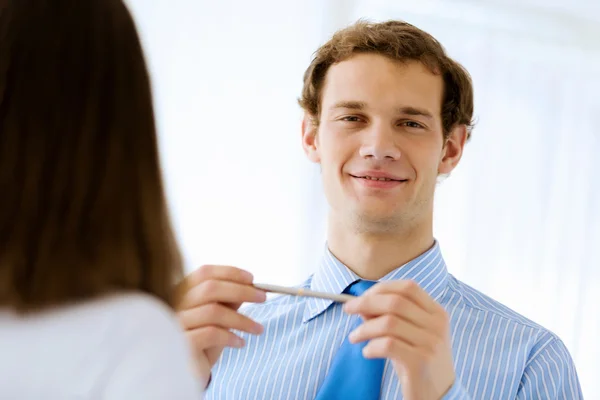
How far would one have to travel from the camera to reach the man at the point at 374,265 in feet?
5.28

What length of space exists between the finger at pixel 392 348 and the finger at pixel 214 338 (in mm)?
249

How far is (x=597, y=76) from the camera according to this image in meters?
3.82

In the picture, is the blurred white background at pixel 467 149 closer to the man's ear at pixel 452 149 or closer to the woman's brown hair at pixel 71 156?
the man's ear at pixel 452 149

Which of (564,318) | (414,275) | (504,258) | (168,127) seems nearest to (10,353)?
(414,275)

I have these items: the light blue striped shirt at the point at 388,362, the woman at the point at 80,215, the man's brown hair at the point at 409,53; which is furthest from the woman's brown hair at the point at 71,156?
the man's brown hair at the point at 409,53

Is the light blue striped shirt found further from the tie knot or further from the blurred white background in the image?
the blurred white background

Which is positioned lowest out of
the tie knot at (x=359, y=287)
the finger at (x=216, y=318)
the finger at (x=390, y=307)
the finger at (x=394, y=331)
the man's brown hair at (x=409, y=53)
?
the finger at (x=216, y=318)

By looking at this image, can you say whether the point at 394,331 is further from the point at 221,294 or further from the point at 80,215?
the point at 80,215

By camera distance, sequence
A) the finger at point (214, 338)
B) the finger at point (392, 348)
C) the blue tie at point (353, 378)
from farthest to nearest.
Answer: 1. the blue tie at point (353, 378)
2. the finger at point (214, 338)
3. the finger at point (392, 348)

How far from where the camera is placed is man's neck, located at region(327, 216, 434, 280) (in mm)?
1785

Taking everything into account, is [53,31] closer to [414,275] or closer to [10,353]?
[10,353]

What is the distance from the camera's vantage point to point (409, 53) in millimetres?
1891

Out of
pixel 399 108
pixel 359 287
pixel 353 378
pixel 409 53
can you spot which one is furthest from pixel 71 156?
pixel 409 53

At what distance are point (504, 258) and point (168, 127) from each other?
164cm
